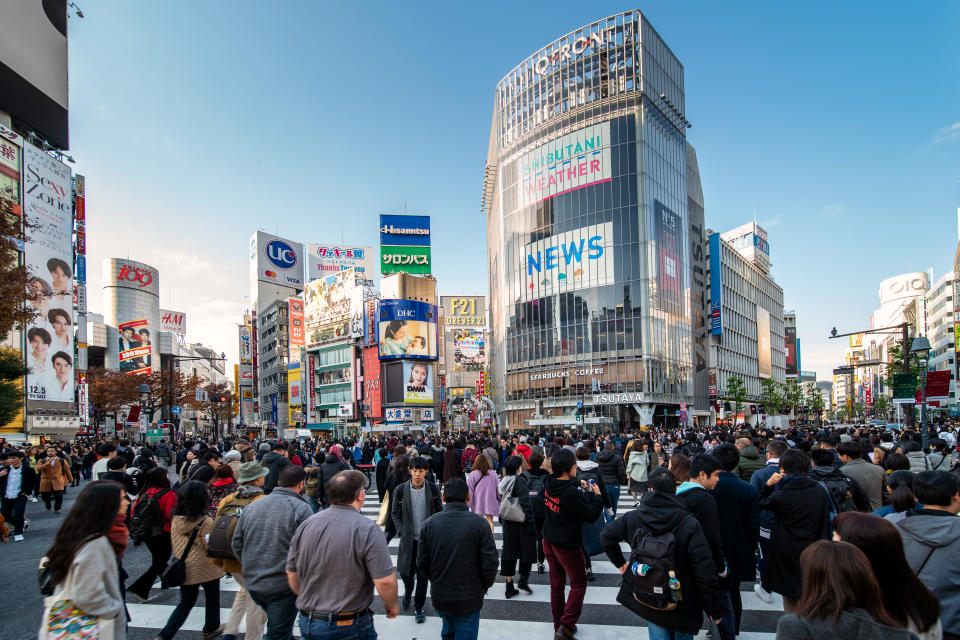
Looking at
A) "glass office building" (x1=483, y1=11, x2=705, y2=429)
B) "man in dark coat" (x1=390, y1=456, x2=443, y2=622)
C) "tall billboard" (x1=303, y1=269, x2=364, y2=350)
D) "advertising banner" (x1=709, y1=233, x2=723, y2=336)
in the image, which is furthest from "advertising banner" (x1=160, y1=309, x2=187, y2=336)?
"man in dark coat" (x1=390, y1=456, x2=443, y2=622)

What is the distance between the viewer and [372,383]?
6794 cm

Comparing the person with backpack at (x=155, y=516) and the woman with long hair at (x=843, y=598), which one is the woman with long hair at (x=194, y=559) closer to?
the person with backpack at (x=155, y=516)

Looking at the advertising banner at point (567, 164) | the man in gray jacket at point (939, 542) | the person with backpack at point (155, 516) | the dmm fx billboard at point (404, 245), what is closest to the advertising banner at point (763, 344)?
the advertising banner at point (567, 164)

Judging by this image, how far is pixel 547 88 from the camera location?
59562 mm

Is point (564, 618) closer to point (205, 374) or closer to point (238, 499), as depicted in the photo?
point (238, 499)

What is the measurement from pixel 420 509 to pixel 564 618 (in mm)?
2022

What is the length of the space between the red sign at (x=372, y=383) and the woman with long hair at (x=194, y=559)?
200 feet

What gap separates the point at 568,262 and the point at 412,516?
51.4m

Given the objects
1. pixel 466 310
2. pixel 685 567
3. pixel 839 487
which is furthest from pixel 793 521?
pixel 466 310

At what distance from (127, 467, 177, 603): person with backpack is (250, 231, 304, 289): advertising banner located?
335 feet

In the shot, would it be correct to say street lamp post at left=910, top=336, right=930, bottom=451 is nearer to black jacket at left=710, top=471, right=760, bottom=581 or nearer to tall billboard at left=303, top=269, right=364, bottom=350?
black jacket at left=710, top=471, right=760, bottom=581

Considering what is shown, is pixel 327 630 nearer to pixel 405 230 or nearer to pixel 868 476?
pixel 868 476

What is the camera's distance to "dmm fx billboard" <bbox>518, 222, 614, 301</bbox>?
179ft

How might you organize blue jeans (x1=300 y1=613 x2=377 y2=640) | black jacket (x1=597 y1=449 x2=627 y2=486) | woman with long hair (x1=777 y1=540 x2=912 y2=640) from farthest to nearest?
black jacket (x1=597 y1=449 x2=627 y2=486)
blue jeans (x1=300 y1=613 x2=377 y2=640)
woman with long hair (x1=777 y1=540 x2=912 y2=640)
